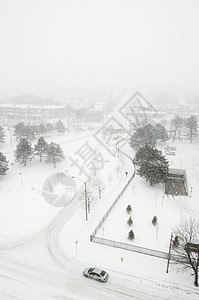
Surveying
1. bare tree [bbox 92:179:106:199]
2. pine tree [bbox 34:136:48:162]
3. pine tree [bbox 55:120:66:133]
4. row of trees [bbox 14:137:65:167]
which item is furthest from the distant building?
bare tree [bbox 92:179:106:199]

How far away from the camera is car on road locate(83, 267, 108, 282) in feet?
61.4

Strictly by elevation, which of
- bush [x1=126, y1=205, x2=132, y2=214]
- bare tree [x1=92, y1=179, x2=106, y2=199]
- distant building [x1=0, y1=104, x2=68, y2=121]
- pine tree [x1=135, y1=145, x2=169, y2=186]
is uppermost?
distant building [x1=0, y1=104, x2=68, y2=121]

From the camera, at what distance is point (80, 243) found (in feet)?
78.4

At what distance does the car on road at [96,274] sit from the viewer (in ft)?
61.4

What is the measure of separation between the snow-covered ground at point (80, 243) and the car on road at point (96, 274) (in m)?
0.45

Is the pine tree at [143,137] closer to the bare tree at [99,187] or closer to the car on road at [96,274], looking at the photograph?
the bare tree at [99,187]

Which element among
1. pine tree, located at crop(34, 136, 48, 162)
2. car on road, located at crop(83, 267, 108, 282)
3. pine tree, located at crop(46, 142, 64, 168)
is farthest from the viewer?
pine tree, located at crop(34, 136, 48, 162)

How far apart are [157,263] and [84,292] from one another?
7.83 meters

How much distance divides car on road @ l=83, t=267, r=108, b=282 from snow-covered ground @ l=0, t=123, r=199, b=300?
17.7 inches

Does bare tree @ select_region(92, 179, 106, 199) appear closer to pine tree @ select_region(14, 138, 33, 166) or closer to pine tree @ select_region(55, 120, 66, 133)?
pine tree @ select_region(14, 138, 33, 166)

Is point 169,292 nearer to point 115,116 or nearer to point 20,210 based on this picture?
point 20,210

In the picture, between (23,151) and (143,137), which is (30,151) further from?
(143,137)

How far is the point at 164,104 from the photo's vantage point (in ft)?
484

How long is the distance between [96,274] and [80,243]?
538 cm
